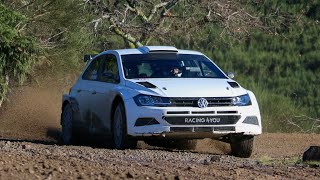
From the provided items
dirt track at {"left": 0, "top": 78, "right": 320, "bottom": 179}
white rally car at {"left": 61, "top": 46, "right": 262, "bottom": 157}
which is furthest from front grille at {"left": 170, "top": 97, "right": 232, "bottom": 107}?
dirt track at {"left": 0, "top": 78, "right": 320, "bottom": 179}

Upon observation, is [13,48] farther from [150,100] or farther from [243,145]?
[243,145]

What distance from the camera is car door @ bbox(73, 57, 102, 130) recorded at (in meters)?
14.8

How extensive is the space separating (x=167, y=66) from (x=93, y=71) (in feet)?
4.97

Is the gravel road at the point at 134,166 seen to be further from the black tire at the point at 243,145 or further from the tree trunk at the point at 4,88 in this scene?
the tree trunk at the point at 4,88

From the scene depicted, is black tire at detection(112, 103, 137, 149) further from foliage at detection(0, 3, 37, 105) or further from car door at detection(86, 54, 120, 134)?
foliage at detection(0, 3, 37, 105)

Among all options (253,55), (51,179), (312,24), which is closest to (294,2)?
(312,24)

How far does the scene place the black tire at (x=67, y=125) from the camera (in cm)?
1543

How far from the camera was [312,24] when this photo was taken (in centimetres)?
3678

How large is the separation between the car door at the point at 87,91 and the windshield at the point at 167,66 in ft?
2.50

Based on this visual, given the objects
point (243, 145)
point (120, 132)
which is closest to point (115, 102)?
point (120, 132)

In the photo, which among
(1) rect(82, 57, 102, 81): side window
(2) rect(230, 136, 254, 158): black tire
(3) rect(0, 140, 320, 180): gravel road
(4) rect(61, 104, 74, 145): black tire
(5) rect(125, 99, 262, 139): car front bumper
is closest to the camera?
(3) rect(0, 140, 320, 180): gravel road

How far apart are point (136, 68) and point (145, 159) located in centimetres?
277

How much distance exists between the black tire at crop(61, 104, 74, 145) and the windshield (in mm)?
1629

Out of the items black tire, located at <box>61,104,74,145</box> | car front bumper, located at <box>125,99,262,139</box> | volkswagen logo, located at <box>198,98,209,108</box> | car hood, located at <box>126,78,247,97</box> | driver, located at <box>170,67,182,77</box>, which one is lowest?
black tire, located at <box>61,104,74,145</box>
